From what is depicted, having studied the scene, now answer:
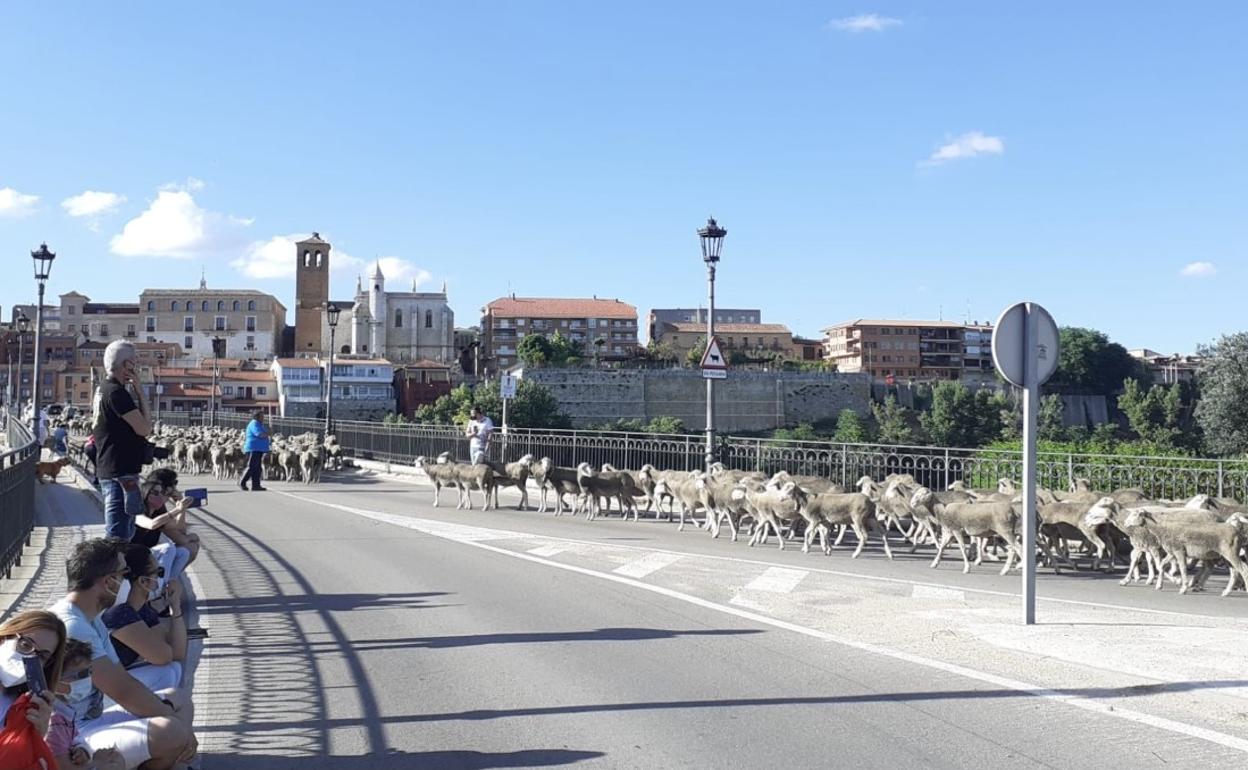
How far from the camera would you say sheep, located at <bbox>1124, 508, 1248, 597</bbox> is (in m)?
11.4

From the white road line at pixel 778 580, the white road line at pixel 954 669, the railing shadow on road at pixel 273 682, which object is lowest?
the railing shadow on road at pixel 273 682

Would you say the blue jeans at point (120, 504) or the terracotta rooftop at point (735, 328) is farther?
the terracotta rooftop at point (735, 328)

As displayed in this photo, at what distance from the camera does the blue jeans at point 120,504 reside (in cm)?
887

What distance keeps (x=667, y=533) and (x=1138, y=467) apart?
26.8 ft

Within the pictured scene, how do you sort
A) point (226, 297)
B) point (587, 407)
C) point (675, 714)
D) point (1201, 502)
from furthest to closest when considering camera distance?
point (226, 297) < point (587, 407) < point (1201, 502) < point (675, 714)

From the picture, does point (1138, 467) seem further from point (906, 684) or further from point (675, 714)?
point (675, 714)

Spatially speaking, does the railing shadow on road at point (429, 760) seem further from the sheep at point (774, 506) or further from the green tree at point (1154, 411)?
the green tree at point (1154, 411)

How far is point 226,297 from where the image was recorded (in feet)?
526

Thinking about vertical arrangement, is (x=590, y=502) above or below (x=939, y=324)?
below

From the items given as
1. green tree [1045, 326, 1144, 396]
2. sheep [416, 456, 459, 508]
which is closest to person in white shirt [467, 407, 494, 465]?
sheep [416, 456, 459, 508]

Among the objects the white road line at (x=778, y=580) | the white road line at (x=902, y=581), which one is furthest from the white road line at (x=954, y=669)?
the white road line at (x=902, y=581)

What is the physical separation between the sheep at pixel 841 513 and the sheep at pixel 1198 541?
144 inches

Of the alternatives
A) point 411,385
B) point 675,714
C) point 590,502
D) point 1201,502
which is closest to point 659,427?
point 411,385

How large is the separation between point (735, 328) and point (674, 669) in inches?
6817
